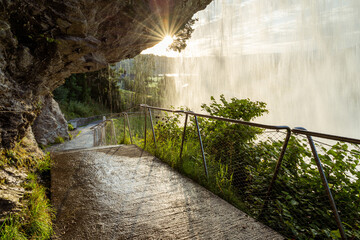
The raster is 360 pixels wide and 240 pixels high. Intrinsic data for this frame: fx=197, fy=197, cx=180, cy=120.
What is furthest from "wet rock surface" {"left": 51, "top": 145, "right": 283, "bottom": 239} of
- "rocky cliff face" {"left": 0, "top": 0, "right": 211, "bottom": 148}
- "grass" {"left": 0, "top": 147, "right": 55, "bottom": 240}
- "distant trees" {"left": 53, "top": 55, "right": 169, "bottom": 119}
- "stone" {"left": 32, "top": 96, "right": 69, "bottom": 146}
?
"distant trees" {"left": 53, "top": 55, "right": 169, "bottom": 119}

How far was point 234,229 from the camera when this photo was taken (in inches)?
80.7

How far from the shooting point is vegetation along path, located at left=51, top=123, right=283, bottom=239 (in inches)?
79.4

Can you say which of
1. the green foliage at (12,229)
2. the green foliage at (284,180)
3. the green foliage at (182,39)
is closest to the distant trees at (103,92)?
the green foliage at (182,39)

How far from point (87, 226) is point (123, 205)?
49 centimetres

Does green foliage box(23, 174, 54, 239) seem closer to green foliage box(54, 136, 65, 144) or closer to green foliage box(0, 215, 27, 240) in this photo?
green foliage box(0, 215, 27, 240)

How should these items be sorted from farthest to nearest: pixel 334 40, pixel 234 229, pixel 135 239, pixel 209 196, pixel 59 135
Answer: pixel 334 40
pixel 59 135
pixel 209 196
pixel 234 229
pixel 135 239

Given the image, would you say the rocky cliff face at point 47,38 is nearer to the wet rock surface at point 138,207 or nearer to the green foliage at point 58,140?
the wet rock surface at point 138,207

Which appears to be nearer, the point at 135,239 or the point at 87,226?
the point at 135,239

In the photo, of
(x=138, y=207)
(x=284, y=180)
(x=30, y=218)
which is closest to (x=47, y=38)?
(x=30, y=218)

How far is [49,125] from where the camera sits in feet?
36.3

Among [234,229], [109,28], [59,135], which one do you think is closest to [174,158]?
[234,229]

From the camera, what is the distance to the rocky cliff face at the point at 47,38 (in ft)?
11.7

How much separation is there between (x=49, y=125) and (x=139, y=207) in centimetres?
1099

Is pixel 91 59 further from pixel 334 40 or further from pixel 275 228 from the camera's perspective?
pixel 334 40
